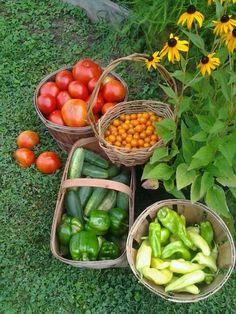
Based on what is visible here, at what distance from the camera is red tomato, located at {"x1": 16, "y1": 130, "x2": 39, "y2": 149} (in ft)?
10.1

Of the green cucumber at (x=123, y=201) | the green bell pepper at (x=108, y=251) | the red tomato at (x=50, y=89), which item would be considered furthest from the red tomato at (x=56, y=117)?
the green bell pepper at (x=108, y=251)

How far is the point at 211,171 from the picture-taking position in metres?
2.33

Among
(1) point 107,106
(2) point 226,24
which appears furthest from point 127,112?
(2) point 226,24

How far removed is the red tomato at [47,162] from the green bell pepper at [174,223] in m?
0.86

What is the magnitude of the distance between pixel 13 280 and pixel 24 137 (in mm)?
924

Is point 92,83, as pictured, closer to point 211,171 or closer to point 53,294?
point 211,171

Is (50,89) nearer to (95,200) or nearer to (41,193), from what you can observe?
(41,193)

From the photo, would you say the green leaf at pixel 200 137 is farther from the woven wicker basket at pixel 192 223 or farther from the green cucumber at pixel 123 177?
the green cucumber at pixel 123 177

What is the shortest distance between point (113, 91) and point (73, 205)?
73 cm

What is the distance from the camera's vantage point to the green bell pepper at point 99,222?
2.52 meters

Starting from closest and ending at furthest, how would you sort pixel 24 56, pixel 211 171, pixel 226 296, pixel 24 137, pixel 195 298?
pixel 195 298 < pixel 211 171 < pixel 226 296 < pixel 24 137 < pixel 24 56

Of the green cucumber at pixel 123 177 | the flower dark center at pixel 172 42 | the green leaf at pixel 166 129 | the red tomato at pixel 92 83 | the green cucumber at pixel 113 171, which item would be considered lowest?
the green cucumber at pixel 113 171

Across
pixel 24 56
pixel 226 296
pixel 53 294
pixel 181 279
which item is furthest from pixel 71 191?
pixel 24 56

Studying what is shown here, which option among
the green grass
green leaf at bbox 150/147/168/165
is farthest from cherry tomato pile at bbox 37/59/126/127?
green leaf at bbox 150/147/168/165
